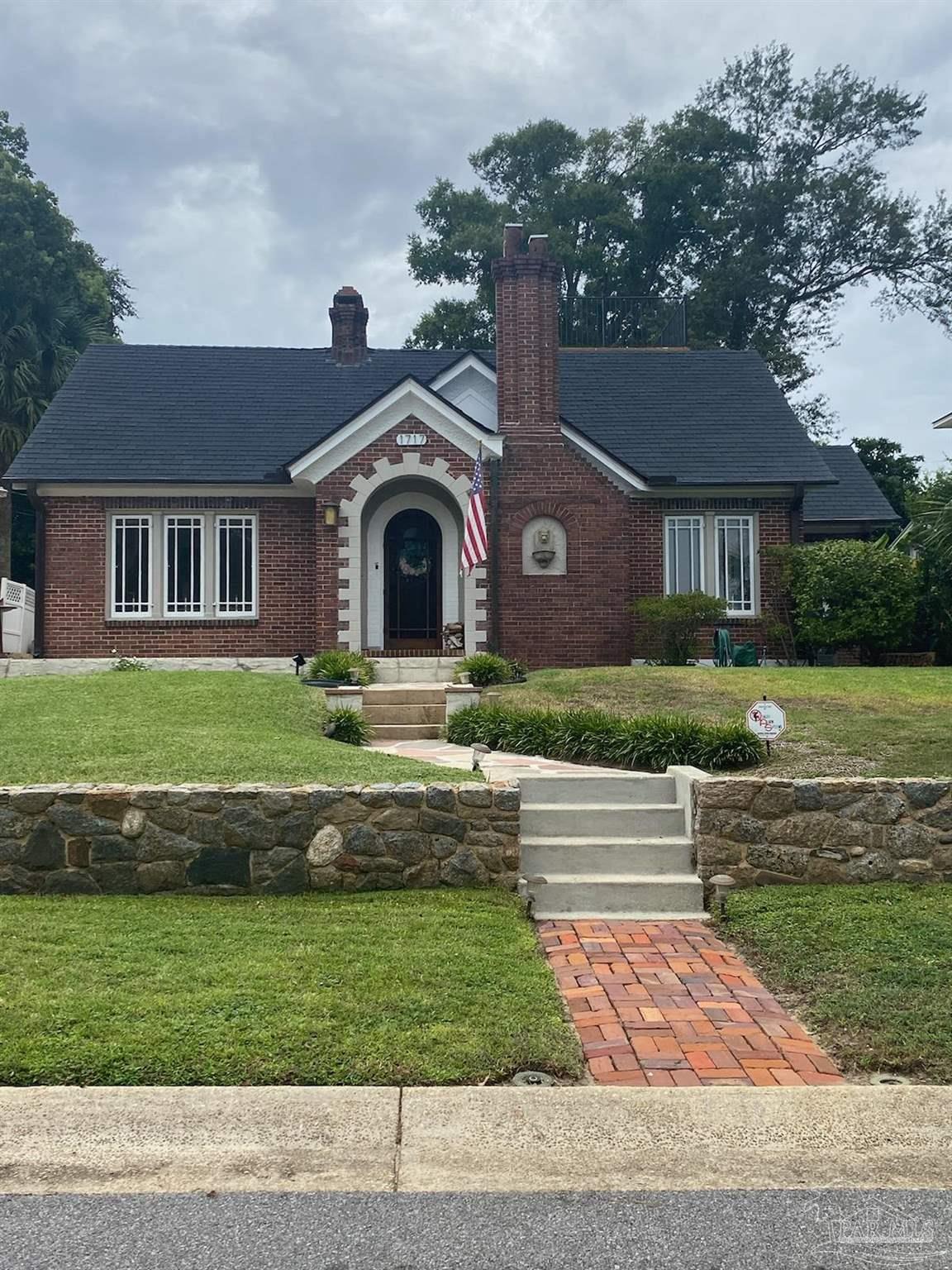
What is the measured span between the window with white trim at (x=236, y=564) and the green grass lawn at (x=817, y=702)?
5.78m

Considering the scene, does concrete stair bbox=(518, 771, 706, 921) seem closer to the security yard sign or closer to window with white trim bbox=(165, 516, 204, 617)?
the security yard sign

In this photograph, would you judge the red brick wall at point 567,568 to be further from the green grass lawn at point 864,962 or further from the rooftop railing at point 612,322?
the rooftop railing at point 612,322

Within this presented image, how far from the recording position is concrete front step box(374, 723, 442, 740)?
455 inches

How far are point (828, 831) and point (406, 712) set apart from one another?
6.16m

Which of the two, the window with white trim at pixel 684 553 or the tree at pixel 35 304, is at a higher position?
the tree at pixel 35 304

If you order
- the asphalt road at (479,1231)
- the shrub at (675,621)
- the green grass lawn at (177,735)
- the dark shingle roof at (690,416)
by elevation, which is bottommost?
the asphalt road at (479,1231)

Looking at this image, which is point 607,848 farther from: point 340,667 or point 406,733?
point 340,667

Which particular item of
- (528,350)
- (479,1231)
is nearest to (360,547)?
(528,350)

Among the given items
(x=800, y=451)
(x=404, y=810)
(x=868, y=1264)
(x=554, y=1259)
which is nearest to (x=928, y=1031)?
(x=868, y=1264)

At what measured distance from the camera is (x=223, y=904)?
19.7 feet

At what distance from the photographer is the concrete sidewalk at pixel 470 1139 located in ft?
10.8

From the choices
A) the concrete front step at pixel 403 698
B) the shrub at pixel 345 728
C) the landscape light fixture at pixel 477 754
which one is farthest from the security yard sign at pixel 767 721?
the concrete front step at pixel 403 698

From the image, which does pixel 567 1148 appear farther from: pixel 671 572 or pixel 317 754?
pixel 671 572

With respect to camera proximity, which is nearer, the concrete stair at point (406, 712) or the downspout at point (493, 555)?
the concrete stair at point (406, 712)
